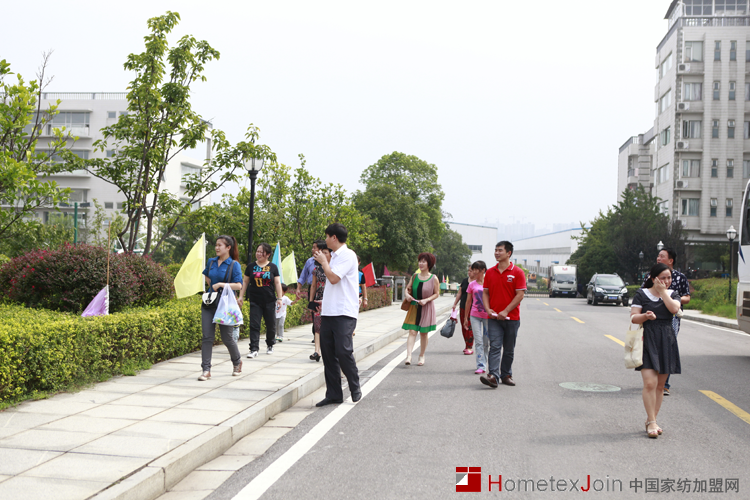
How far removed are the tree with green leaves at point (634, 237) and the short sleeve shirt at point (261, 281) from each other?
42.8 meters

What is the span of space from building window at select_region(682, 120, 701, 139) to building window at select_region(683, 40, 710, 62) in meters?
5.00

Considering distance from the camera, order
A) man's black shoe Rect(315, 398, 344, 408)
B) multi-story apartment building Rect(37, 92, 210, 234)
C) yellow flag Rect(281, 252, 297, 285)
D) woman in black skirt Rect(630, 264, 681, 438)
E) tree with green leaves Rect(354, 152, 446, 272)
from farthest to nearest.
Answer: multi-story apartment building Rect(37, 92, 210, 234) → tree with green leaves Rect(354, 152, 446, 272) → yellow flag Rect(281, 252, 297, 285) → man's black shoe Rect(315, 398, 344, 408) → woman in black skirt Rect(630, 264, 681, 438)

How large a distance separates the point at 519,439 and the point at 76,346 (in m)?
4.63

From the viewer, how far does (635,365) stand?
5738mm

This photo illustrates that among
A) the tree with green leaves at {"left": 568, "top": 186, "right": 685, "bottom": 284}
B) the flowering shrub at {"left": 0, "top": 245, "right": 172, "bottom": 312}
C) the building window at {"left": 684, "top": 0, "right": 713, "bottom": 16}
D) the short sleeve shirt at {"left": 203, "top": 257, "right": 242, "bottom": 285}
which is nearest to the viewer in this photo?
the short sleeve shirt at {"left": 203, "top": 257, "right": 242, "bottom": 285}

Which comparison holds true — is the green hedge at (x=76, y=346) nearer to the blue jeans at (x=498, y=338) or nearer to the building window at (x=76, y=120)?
the blue jeans at (x=498, y=338)

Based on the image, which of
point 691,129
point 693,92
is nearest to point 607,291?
point 691,129

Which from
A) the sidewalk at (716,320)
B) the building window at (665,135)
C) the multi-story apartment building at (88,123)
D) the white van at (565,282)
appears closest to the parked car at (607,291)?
the sidewalk at (716,320)

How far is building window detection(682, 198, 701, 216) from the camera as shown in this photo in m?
52.0

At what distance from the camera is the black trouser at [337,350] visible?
6.80m

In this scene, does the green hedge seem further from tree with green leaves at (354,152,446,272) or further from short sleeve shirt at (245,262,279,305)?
tree with green leaves at (354,152,446,272)

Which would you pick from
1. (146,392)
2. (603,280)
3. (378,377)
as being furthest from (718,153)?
(146,392)

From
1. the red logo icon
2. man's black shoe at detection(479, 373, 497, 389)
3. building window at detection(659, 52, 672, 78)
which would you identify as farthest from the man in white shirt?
building window at detection(659, 52, 672, 78)

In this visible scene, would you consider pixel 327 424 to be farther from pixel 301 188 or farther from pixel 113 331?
pixel 301 188
